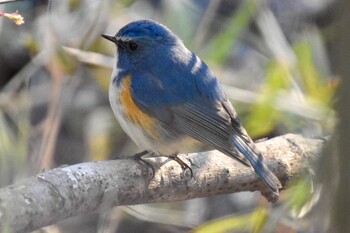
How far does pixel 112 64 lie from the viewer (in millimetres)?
4363

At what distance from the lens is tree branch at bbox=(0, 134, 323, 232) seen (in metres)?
2.31

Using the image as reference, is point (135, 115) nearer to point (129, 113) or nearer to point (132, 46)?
point (129, 113)

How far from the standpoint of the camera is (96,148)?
181 inches

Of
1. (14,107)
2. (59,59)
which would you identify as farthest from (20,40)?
(59,59)

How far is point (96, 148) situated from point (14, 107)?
1.65 ft

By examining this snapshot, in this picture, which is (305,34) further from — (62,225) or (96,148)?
(62,225)

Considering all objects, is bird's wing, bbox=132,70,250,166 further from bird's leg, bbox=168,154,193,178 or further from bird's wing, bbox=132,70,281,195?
bird's leg, bbox=168,154,193,178

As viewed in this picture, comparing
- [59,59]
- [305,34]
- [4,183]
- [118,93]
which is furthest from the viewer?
[305,34]

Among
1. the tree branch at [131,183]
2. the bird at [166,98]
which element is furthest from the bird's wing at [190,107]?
the tree branch at [131,183]

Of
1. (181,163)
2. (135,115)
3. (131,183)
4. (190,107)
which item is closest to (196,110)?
(190,107)

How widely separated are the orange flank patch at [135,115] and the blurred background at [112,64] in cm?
40

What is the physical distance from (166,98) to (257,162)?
558 mm

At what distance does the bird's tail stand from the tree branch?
0.09m

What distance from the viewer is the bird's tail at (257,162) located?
10.2 ft
